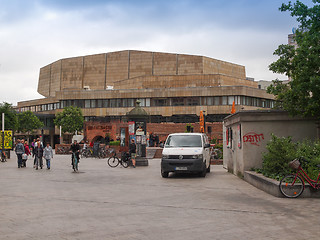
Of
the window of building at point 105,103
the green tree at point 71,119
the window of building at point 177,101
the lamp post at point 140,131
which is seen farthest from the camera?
the window of building at point 105,103

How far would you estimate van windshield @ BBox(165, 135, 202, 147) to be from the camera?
2004 centimetres

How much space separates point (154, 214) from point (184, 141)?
1089 centimetres

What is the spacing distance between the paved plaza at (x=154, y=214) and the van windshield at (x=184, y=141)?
498cm

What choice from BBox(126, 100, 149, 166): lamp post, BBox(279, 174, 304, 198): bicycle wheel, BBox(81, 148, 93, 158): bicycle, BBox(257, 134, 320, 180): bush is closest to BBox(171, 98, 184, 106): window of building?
BBox(81, 148, 93, 158): bicycle

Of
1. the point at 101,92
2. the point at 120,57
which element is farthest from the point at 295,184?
the point at 120,57

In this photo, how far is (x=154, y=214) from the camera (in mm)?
9523

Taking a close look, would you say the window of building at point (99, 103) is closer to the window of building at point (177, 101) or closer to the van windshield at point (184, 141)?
the window of building at point (177, 101)

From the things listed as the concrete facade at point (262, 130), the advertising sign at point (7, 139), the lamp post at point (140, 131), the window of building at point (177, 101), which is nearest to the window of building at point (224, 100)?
the window of building at point (177, 101)

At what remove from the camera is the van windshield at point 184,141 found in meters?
20.0

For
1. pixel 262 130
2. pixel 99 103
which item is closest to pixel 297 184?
pixel 262 130

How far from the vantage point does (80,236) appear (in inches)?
286

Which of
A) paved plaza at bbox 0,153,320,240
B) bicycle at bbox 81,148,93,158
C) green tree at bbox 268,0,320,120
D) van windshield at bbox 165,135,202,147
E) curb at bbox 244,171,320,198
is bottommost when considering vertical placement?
paved plaza at bbox 0,153,320,240

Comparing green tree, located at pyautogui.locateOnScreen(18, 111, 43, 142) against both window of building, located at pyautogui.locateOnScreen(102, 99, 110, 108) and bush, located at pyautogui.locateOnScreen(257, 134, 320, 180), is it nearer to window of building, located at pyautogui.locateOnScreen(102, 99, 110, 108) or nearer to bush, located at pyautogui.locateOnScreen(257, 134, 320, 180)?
window of building, located at pyautogui.locateOnScreen(102, 99, 110, 108)

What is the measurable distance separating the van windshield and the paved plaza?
4.98m
